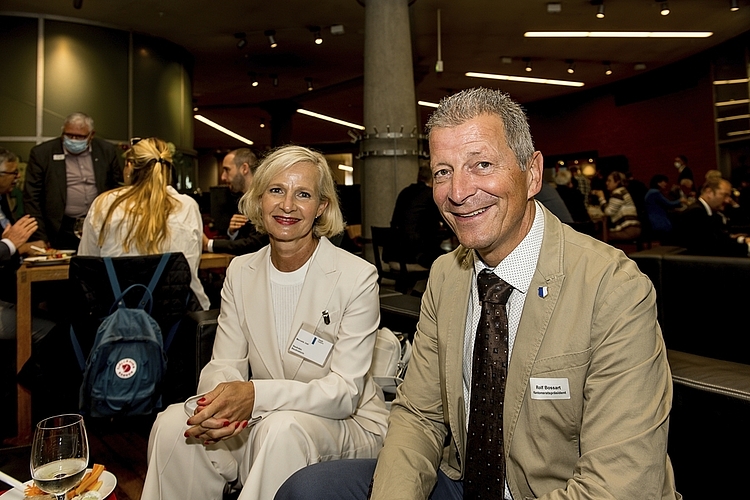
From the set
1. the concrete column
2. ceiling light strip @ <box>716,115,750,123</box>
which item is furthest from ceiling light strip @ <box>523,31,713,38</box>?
the concrete column

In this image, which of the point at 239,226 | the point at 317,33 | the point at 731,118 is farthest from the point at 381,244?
the point at 731,118

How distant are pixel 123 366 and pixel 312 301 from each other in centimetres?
111

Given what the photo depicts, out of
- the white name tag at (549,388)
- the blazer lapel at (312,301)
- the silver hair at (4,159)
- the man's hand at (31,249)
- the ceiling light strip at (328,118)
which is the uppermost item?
the ceiling light strip at (328,118)

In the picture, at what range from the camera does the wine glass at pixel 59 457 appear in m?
1.06

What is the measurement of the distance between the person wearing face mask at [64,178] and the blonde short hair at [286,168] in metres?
3.24

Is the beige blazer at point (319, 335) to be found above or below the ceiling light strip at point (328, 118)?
below

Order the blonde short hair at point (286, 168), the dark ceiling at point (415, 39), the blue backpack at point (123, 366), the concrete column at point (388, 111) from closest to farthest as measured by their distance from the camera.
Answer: the blonde short hair at point (286, 168)
the blue backpack at point (123, 366)
the concrete column at point (388, 111)
the dark ceiling at point (415, 39)

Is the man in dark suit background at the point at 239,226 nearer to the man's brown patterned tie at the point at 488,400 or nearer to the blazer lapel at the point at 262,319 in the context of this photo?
the blazer lapel at the point at 262,319

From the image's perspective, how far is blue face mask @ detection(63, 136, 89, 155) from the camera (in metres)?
4.64

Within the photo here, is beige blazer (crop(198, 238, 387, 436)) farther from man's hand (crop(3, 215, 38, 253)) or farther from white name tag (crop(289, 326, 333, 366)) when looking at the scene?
man's hand (crop(3, 215, 38, 253))

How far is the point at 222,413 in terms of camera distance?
1.62 metres

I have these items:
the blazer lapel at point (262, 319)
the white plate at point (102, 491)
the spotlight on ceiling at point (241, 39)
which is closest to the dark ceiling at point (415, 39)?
the spotlight on ceiling at point (241, 39)

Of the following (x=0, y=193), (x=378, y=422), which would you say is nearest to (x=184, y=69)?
(x=0, y=193)

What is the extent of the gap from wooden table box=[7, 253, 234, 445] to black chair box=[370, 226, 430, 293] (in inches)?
112
